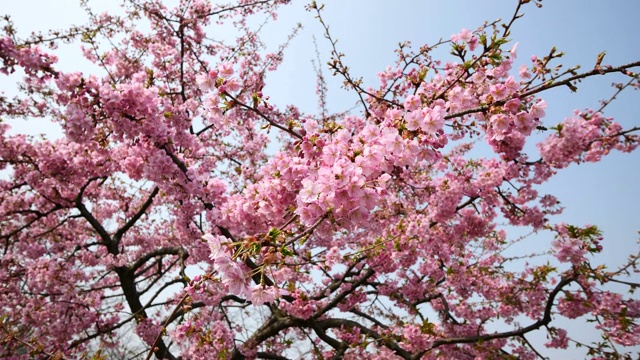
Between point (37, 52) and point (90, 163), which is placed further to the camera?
point (90, 163)

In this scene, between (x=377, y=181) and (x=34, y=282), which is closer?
(x=377, y=181)

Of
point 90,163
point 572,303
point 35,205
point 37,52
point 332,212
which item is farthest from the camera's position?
point 35,205

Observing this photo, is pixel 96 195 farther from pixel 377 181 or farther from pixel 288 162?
pixel 377 181

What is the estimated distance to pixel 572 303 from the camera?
6.01 m

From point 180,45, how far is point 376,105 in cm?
520

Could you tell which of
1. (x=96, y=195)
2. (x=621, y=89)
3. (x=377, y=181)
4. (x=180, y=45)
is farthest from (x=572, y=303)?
(x=96, y=195)

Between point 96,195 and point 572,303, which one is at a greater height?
point 96,195

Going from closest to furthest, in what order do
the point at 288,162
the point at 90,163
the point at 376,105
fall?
the point at 288,162
the point at 376,105
the point at 90,163

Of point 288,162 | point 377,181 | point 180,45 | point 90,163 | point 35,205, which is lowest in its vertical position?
point 377,181

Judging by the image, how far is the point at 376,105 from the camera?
431cm

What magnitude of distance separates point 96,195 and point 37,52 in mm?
5173

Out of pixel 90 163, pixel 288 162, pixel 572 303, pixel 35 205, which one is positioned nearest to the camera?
pixel 288 162

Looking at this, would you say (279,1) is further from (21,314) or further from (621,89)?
(21,314)

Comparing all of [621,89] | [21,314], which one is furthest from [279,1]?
[21,314]
